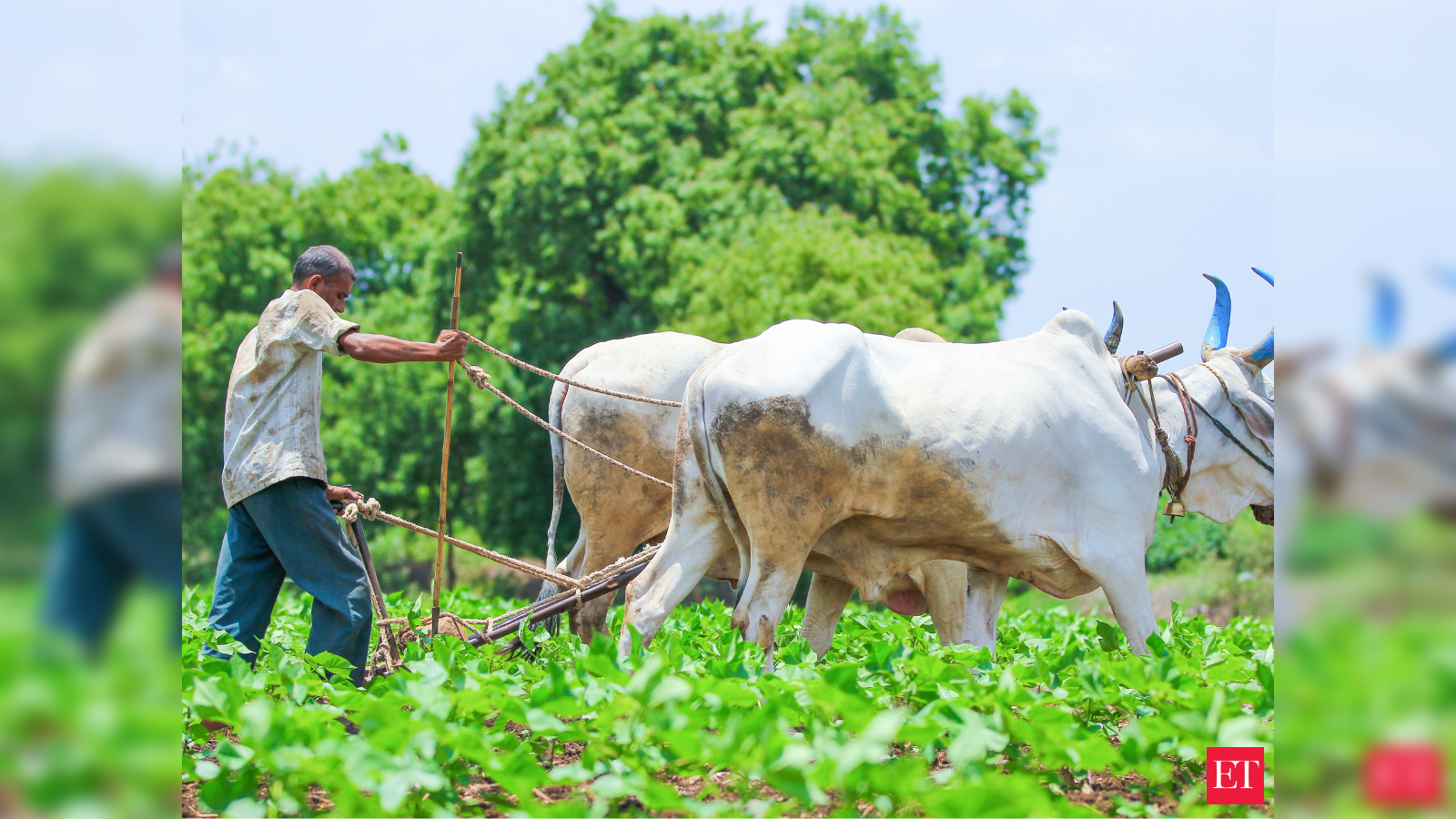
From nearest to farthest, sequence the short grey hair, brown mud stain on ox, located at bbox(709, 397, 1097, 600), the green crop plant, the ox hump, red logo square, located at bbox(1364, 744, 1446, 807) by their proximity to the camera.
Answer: red logo square, located at bbox(1364, 744, 1446, 807) < the green crop plant < brown mud stain on ox, located at bbox(709, 397, 1097, 600) < the short grey hair < the ox hump

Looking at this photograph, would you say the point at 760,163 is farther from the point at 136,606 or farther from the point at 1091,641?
the point at 136,606

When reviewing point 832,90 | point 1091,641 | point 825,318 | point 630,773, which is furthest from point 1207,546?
point 630,773

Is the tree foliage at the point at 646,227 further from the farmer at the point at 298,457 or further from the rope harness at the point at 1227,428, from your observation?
the farmer at the point at 298,457

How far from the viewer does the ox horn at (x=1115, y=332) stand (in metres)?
5.44

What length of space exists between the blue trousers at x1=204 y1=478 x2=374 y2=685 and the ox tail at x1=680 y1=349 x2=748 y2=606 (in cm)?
135

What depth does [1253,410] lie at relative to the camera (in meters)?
5.73

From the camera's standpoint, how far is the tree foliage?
15.0 meters

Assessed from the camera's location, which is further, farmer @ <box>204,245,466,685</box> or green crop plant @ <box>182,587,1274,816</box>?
farmer @ <box>204,245,466,685</box>

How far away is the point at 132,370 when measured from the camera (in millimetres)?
1783

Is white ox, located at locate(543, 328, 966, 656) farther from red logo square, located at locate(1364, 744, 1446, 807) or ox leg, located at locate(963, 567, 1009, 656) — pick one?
red logo square, located at locate(1364, 744, 1446, 807)

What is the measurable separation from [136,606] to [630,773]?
165 cm

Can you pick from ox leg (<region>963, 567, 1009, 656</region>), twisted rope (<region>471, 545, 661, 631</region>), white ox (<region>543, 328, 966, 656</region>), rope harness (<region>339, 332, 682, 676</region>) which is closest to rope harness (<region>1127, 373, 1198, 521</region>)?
ox leg (<region>963, 567, 1009, 656</region>)

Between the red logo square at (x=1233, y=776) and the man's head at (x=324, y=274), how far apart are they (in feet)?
11.1

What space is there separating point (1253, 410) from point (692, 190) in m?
10.9
